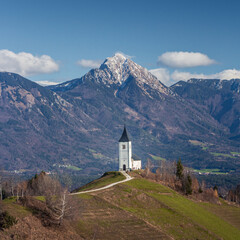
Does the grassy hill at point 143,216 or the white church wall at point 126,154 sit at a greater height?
the white church wall at point 126,154

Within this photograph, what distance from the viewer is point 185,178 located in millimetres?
135375

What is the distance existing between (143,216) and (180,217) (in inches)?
458

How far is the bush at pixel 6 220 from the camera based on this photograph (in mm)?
60209

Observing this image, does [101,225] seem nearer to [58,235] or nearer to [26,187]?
[58,235]

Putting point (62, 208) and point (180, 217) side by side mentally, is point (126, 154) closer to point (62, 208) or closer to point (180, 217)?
point (180, 217)

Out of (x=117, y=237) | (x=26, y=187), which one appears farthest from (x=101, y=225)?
(x=26, y=187)

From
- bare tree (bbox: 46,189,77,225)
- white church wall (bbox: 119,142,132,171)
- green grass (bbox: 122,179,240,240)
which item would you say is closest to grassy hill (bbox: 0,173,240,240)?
green grass (bbox: 122,179,240,240)

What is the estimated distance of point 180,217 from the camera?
298 feet

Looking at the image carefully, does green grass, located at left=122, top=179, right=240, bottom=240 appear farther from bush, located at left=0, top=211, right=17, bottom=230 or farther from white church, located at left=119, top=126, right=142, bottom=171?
white church, located at left=119, top=126, right=142, bottom=171

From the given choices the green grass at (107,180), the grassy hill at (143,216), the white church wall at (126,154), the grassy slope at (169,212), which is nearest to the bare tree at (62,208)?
the grassy hill at (143,216)

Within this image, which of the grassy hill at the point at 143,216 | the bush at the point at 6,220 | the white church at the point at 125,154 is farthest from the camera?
the white church at the point at 125,154

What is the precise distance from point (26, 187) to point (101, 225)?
126 feet

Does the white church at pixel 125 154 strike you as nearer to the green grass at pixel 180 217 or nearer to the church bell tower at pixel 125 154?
the church bell tower at pixel 125 154

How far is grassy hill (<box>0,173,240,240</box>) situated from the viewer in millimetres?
70938
